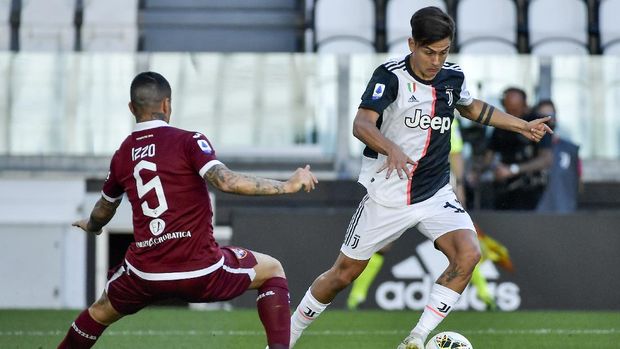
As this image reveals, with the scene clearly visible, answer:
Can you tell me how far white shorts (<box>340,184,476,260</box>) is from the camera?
288 inches

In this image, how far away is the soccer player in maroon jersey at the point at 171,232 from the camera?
20.3 feet

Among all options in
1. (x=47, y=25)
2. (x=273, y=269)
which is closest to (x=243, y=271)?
(x=273, y=269)

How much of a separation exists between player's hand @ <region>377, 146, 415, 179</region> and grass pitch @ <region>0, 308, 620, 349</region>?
→ 7.16 ft

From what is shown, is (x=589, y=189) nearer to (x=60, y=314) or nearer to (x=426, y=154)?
(x=60, y=314)

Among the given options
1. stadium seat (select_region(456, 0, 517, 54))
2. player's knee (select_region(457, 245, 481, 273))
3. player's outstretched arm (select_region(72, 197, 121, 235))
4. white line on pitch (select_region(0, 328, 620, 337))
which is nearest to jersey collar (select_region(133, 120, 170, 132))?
player's outstretched arm (select_region(72, 197, 121, 235))

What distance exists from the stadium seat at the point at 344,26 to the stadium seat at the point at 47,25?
2979 mm

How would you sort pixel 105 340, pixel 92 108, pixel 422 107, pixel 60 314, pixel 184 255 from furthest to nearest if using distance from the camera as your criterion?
1. pixel 92 108
2. pixel 60 314
3. pixel 105 340
4. pixel 422 107
5. pixel 184 255

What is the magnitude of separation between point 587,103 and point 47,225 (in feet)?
19.6

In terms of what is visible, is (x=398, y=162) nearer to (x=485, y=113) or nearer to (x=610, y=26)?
(x=485, y=113)

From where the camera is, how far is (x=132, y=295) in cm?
636

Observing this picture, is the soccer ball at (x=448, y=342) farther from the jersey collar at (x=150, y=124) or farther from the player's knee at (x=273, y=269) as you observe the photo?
the jersey collar at (x=150, y=124)

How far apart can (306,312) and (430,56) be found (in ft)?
5.17

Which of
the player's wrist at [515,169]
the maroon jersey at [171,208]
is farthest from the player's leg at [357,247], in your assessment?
the player's wrist at [515,169]

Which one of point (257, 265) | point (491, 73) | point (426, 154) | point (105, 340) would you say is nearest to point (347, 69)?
point (491, 73)
